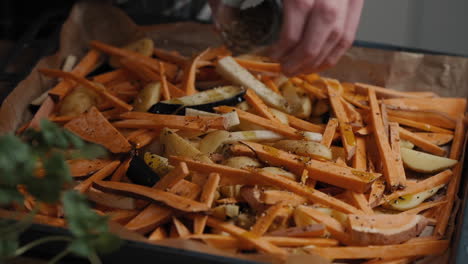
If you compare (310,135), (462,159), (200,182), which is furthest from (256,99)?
(462,159)

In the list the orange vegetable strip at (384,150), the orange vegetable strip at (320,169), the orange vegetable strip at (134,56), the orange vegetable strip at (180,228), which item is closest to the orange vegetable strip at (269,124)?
the orange vegetable strip at (320,169)

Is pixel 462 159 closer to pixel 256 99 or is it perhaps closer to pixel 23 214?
pixel 256 99

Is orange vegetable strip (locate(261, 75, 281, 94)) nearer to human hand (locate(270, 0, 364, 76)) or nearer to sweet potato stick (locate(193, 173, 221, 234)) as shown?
human hand (locate(270, 0, 364, 76))

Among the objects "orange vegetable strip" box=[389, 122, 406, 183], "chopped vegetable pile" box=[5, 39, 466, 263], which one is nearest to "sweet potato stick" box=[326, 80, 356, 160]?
"chopped vegetable pile" box=[5, 39, 466, 263]

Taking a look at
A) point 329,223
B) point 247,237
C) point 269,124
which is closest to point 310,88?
point 269,124

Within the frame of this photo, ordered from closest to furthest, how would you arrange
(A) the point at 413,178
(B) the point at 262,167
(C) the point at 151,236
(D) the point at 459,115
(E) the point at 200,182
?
(C) the point at 151,236, (E) the point at 200,182, (B) the point at 262,167, (A) the point at 413,178, (D) the point at 459,115

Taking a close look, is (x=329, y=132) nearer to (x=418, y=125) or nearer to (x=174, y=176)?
(x=418, y=125)
